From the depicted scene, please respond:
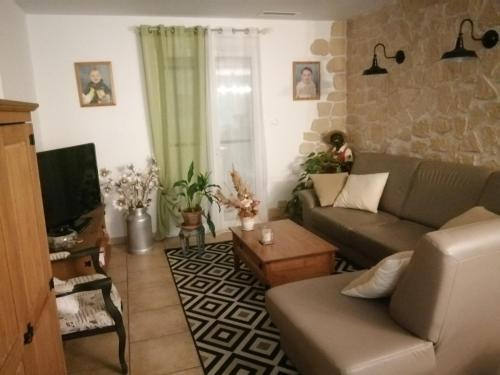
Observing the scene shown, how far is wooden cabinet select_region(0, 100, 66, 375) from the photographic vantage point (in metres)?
1.08

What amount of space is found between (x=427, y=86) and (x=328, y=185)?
1278 mm

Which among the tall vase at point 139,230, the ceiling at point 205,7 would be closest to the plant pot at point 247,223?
the tall vase at point 139,230

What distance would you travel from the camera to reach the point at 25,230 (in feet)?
4.29

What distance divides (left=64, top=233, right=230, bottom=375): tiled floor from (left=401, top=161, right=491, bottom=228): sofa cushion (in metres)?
2.07

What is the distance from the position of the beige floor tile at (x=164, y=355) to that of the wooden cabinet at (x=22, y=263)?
612 mm

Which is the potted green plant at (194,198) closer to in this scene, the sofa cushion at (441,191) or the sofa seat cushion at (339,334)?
the sofa seat cushion at (339,334)

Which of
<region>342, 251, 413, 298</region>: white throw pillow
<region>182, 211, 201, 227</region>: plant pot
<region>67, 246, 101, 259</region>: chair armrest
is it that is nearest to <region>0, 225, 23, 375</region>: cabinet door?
<region>67, 246, 101, 259</region>: chair armrest

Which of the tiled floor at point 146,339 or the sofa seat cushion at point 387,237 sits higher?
the sofa seat cushion at point 387,237

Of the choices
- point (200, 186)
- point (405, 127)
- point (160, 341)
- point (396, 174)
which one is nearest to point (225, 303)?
point (160, 341)

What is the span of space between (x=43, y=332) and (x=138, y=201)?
2.48m

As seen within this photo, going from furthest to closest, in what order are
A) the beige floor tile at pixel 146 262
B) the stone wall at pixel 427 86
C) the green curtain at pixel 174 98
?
the green curtain at pixel 174 98 < the beige floor tile at pixel 146 262 < the stone wall at pixel 427 86

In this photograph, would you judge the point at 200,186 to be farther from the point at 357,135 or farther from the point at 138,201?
the point at 357,135

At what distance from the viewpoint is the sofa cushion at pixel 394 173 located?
335 cm

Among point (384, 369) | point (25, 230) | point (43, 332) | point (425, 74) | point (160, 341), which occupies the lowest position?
point (160, 341)
